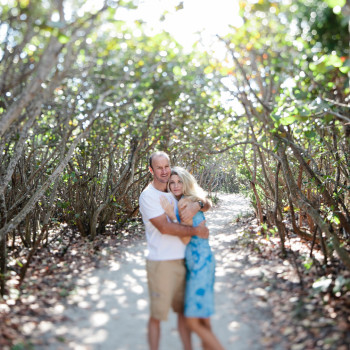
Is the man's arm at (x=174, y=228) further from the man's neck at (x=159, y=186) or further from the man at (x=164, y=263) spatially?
the man's neck at (x=159, y=186)

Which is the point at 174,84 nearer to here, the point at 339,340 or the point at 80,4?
the point at 80,4

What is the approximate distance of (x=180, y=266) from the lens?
3.13 meters

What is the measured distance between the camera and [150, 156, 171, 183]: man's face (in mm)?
3693

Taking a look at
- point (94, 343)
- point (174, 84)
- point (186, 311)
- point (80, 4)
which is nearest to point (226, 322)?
point (186, 311)

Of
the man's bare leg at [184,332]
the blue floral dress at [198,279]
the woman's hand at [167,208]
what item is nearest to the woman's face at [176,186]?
the woman's hand at [167,208]

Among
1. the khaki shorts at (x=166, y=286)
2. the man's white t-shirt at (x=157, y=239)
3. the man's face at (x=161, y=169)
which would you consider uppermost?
the man's face at (x=161, y=169)

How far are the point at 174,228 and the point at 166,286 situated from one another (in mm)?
513

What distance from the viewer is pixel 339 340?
9.64 ft

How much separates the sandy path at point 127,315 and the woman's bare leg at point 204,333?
76mm

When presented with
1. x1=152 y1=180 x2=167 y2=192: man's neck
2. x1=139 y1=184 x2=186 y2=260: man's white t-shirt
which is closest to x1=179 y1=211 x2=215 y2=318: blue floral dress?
x1=139 y1=184 x2=186 y2=260: man's white t-shirt

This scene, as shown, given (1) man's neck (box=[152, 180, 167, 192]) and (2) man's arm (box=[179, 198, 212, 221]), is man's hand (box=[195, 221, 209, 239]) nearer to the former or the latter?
(2) man's arm (box=[179, 198, 212, 221])

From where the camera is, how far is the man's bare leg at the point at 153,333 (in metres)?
2.94

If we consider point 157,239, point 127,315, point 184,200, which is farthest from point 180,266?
point 127,315

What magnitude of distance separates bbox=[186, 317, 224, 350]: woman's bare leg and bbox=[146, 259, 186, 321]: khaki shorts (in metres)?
0.17
